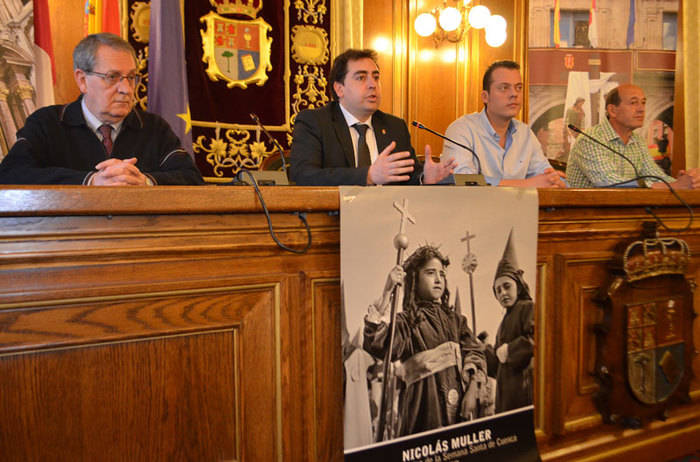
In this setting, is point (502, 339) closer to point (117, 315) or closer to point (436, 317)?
point (436, 317)

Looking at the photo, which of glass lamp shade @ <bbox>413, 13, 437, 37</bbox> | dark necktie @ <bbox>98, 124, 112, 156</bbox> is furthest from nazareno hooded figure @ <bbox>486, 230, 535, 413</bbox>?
glass lamp shade @ <bbox>413, 13, 437, 37</bbox>

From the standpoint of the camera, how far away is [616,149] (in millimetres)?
2748

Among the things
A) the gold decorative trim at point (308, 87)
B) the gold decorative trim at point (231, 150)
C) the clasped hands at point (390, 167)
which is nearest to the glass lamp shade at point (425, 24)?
the gold decorative trim at point (308, 87)

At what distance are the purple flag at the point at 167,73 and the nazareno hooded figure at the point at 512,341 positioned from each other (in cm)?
252

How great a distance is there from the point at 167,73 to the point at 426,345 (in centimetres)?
284

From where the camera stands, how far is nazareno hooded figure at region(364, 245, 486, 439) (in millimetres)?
1223

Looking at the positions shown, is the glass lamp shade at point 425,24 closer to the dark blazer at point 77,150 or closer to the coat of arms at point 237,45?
the coat of arms at point 237,45

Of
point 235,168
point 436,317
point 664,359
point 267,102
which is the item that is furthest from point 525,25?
point 436,317

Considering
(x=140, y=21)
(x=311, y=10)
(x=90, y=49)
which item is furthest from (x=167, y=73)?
(x=90, y=49)

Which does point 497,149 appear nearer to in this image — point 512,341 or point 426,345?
point 512,341

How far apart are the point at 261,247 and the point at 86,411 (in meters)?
0.45

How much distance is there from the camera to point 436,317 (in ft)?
4.16

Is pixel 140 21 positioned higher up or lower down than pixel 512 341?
higher up

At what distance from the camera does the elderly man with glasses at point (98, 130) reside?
177cm
